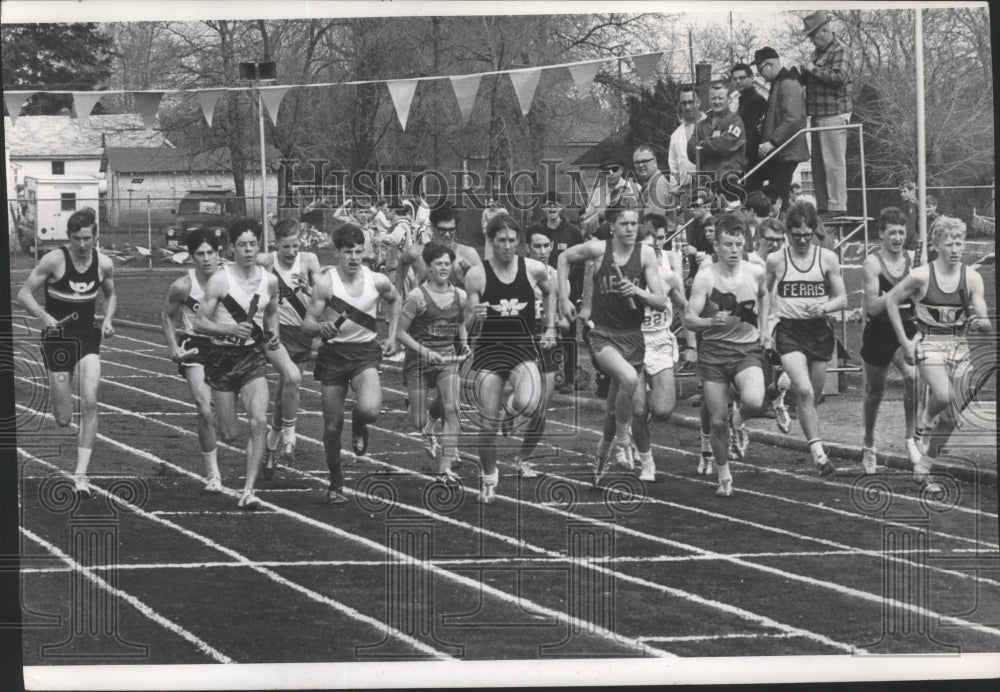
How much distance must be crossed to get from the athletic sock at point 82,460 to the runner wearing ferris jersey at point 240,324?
2.98 ft

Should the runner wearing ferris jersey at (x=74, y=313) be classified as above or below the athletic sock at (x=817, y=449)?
above

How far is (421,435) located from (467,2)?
372cm

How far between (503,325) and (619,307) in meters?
0.85

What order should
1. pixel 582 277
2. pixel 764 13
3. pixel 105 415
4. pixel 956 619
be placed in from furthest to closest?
pixel 105 415 → pixel 582 277 → pixel 764 13 → pixel 956 619

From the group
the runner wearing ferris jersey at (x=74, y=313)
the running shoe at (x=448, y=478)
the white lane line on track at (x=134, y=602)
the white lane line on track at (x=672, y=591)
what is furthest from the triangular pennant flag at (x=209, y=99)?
the white lane line on track at (x=134, y=602)

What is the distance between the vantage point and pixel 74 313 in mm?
10680

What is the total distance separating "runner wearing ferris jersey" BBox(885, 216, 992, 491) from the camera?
10.1 meters

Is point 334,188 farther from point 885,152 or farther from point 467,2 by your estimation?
point 885,152

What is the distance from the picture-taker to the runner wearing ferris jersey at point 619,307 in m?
10.9

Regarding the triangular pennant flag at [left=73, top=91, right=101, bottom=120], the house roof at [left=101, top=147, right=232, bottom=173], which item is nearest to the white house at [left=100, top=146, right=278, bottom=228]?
the house roof at [left=101, top=147, right=232, bottom=173]

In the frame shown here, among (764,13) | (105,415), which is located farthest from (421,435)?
(764,13)

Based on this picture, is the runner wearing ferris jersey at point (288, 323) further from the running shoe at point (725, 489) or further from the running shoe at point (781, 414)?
the running shoe at point (781, 414)

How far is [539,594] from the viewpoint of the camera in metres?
9.41

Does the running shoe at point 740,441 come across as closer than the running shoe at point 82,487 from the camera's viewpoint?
No
